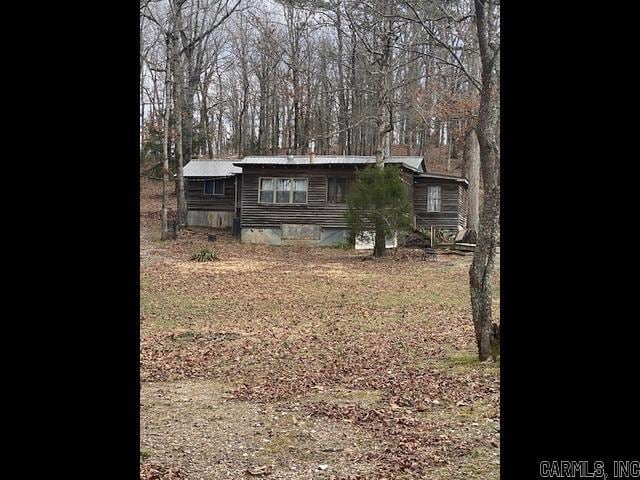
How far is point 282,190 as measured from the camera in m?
28.4

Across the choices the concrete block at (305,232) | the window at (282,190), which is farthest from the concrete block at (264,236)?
the window at (282,190)

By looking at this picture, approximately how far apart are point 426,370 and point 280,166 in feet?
68.7

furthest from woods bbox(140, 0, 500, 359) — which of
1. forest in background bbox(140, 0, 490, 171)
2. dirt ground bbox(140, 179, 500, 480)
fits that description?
dirt ground bbox(140, 179, 500, 480)

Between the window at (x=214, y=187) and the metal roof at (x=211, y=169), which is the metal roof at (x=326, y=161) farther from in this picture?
the window at (x=214, y=187)

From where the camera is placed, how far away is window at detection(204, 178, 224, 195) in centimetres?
3195

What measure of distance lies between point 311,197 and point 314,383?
20.8 m

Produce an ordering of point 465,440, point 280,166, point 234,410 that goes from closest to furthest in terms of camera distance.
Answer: point 465,440, point 234,410, point 280,166

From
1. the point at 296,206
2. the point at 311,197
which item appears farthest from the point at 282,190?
the point at 311,197

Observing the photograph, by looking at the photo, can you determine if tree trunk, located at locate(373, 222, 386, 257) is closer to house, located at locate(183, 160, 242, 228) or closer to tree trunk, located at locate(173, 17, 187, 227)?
house, located at locate(183, 160, 242, 228)

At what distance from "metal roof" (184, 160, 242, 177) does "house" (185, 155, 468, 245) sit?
10.3 feet

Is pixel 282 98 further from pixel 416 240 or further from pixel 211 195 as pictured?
pixel 416 240
